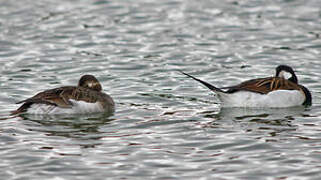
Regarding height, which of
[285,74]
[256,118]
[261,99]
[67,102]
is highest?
[285,74]

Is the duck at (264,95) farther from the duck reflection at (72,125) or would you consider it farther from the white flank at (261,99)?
the duck reflection at (72,125)

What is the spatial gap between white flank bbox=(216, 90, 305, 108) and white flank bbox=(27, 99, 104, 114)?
2.16m

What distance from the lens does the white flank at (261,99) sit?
1298 centimetres

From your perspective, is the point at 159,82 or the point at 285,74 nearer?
the point at 285,74

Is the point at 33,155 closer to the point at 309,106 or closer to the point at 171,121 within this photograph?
the point at 171,121

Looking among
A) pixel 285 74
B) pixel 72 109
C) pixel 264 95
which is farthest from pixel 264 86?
pixel 72 109

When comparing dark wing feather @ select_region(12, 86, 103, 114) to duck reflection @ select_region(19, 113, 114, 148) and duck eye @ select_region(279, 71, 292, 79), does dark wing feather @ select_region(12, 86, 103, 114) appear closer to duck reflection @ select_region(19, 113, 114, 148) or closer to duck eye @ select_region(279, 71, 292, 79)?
duck reflection @ select_region(19, 113, 114, 148)

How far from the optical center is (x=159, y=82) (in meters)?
15.0

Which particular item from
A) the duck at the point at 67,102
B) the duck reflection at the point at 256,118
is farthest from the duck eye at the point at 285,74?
the duck at the point at 67,102

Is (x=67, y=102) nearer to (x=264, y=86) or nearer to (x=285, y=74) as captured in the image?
(x=264, y=86)

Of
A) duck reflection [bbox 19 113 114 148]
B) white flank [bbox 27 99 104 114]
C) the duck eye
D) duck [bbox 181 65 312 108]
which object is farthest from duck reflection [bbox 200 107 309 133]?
white flank [bbox 27 99 104 114]

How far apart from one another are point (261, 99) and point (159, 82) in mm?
2710

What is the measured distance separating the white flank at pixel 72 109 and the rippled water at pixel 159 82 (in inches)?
5.9

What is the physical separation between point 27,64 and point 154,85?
338 centimetres
